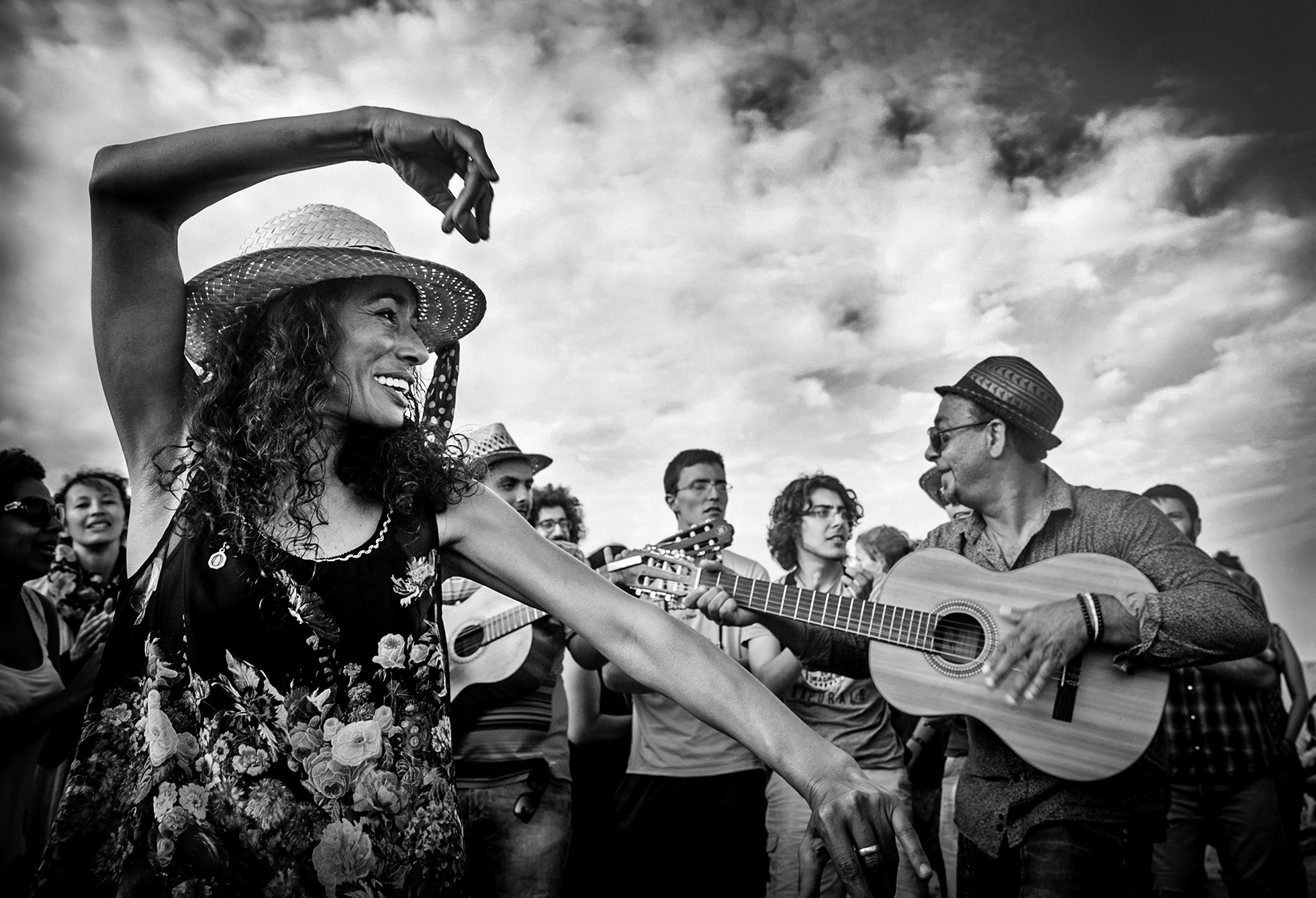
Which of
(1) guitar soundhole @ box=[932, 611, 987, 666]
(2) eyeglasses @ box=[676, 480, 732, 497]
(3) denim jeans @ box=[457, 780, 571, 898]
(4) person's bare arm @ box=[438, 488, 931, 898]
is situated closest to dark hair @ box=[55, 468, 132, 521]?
→ (3) denim jeans @ box=[457, 780, 571, 898]

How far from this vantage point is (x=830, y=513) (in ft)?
14.1

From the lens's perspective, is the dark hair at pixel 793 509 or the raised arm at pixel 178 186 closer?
the raised arm at pixel 178 186

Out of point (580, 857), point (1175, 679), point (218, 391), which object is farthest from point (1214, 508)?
point (218, 391)

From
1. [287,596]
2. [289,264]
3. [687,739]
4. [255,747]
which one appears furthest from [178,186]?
[687,739]

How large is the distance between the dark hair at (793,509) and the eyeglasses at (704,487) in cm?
32

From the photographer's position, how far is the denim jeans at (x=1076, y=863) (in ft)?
7.52

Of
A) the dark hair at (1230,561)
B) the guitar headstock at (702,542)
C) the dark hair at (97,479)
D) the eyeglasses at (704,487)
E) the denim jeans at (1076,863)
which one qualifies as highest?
the eyeglasses at (704,487)

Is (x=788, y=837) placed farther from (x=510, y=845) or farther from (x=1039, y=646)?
(x=1039, y=646)

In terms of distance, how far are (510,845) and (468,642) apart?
2.95 ft

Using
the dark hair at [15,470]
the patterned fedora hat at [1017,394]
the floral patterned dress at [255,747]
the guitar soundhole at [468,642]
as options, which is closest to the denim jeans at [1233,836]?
the patterned fedora hat at [1017,394]

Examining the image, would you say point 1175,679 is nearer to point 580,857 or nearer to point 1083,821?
point 1083,821

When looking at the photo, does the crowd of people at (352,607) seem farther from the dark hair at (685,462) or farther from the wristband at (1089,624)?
the dark hair at (685,462)

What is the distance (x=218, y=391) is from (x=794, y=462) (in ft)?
16.8

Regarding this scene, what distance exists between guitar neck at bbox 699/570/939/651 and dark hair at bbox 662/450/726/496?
4.46 ft
